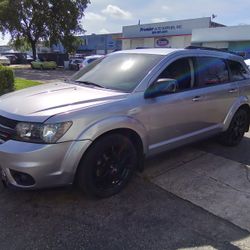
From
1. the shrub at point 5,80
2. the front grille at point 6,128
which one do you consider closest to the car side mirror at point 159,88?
the front grille at point 6,128

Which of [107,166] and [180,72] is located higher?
[180,72]

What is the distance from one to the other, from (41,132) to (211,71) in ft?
9.74

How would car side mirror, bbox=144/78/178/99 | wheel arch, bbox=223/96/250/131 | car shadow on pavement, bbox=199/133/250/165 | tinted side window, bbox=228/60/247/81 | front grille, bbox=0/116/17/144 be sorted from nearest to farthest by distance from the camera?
1. front grille, bbox=0/116/17/144
2. car side mirror, bbox=144/78/178/99
3. car shadow on pavement, bbox=199/133/250/165
4. wheel arch, bbox=223/96/250/131
5. tinted side window, bbox=228/60/247/81

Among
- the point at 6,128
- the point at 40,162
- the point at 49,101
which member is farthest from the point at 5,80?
the point at 40,162

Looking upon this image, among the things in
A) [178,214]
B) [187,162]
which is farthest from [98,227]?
[187,162]

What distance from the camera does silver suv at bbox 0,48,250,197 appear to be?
10.2 ft

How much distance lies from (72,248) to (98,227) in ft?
1.28

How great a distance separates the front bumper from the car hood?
0.31m

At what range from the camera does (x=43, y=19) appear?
127ft

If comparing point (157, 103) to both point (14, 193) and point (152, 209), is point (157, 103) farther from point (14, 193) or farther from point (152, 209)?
point (14, 193)

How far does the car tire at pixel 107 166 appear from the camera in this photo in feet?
10.9

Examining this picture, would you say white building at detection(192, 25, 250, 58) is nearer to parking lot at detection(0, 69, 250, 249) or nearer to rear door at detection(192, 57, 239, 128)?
rear door at detection(192, 57, 239, 128)

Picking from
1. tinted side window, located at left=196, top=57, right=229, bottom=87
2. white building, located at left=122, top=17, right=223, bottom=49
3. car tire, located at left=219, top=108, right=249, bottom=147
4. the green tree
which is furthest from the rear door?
the green tree

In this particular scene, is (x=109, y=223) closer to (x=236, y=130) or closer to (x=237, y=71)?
(x=236, y=130)
